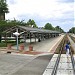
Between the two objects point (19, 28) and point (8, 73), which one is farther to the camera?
point (19, 28)

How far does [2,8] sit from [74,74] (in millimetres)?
50357

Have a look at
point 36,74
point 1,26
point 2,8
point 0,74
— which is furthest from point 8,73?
point 2,8

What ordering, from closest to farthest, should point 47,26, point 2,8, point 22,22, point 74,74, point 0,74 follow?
point 74,74
point 0,74
point 2,8
point 22,22
point 47,26

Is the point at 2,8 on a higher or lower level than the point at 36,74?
higher

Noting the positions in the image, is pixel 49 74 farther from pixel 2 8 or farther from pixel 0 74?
pixel 2 8

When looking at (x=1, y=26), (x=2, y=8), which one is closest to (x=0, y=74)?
(x=1, y=26)

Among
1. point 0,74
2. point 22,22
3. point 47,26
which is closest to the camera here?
point 0,74

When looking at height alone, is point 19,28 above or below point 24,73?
above

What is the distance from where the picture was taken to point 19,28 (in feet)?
156

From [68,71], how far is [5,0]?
5012 cm

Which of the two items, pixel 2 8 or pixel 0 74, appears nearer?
pixel 0 74

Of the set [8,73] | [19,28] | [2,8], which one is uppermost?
[2,8]

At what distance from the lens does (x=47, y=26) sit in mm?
198000

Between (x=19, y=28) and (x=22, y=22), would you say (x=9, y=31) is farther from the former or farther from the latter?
(x=22, y=22)
